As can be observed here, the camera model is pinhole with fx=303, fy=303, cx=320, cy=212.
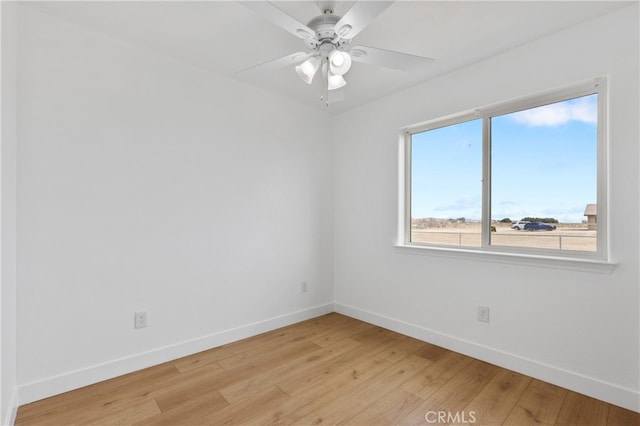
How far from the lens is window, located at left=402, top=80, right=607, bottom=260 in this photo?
2006 millimetres

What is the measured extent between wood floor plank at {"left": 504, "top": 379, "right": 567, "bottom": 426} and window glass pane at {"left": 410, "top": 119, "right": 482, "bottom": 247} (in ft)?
3.48

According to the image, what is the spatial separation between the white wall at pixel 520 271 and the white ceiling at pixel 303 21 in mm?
191

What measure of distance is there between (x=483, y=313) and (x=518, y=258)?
0.52m

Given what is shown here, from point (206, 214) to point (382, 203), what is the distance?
5.61 ft

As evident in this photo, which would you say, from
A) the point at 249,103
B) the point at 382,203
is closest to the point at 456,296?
the point at 382,203

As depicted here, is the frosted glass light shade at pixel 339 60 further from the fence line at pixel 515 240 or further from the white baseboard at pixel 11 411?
the white baseboard at pixel 11 411

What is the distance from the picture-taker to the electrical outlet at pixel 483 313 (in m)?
2.35

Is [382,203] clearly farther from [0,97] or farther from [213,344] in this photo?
[0,97]

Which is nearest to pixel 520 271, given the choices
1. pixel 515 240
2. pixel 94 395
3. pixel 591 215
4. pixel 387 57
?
pixel 515 240

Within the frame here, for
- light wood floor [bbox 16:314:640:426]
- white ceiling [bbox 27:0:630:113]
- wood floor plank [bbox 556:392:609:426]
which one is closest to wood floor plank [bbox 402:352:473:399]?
light wood floor [bbox 16:314:640:426]

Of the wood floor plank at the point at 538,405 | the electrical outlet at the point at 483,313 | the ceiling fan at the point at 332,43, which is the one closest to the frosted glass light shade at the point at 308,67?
the ceiling fan at the point at 332,43

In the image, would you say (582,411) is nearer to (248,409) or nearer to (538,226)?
(538,226)

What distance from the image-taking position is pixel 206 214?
257cm

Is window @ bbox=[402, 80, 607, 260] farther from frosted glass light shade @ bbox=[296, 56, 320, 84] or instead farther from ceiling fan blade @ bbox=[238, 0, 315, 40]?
ceiling fan blade @ bbox=[238, 0, 315, 40]
